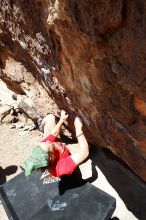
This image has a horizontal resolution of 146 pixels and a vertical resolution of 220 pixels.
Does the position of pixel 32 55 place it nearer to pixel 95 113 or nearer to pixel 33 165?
pixel 95 113

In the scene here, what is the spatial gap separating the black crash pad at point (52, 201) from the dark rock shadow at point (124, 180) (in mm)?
469

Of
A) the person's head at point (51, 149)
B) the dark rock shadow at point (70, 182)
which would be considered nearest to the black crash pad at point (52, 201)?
the dark rock shadow at point (70, 182)

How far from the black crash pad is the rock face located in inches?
28.5

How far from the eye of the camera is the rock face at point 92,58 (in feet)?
7.70

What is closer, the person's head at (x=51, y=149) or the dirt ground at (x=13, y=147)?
the person's head at (x=51, y=149)

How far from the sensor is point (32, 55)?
460cm

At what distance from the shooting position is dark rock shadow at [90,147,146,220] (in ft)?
14.0

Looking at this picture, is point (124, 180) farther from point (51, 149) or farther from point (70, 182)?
point (51, 149)

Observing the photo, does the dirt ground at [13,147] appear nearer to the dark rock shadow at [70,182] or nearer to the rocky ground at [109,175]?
the rocky ground at [109,175]

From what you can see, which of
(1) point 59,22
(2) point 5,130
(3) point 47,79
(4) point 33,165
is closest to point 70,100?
(3) point 47,79

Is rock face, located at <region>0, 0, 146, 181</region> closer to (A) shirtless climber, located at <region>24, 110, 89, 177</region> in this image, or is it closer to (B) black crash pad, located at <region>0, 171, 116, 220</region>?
(A) shirtless climber, located at <region>24, 110, 89, 177</region>

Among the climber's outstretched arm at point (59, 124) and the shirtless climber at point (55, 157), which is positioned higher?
the climber's outstretched arm at point (59, 124)

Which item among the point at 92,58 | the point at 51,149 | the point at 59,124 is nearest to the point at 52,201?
the point at 51,149

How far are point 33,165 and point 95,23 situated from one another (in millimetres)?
1910
